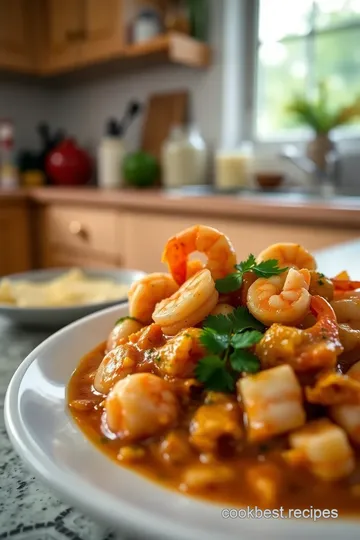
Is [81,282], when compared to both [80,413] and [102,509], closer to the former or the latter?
[80,413]

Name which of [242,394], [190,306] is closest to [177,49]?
[190,306]

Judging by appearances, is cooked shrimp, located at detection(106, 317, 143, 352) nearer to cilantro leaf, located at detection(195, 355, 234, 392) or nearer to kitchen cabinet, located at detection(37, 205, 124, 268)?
cilantro leaf, located at detection(195, 355, 234, 392)

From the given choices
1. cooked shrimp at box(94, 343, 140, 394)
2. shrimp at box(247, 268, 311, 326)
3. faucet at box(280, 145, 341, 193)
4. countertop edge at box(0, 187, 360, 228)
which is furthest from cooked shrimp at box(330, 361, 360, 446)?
faucet at box(280, 145, 341, 193)

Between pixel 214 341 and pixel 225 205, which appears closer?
pixel 214 341

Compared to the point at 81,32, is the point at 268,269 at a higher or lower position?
lower

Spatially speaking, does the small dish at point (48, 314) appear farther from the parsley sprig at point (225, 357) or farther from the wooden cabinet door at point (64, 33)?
the wooden cabinet door at point (64, 33)

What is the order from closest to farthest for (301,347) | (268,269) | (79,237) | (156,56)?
(301,347), (268,269), (79,237), (156,56)

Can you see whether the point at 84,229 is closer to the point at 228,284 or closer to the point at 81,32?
the point at 81,32
